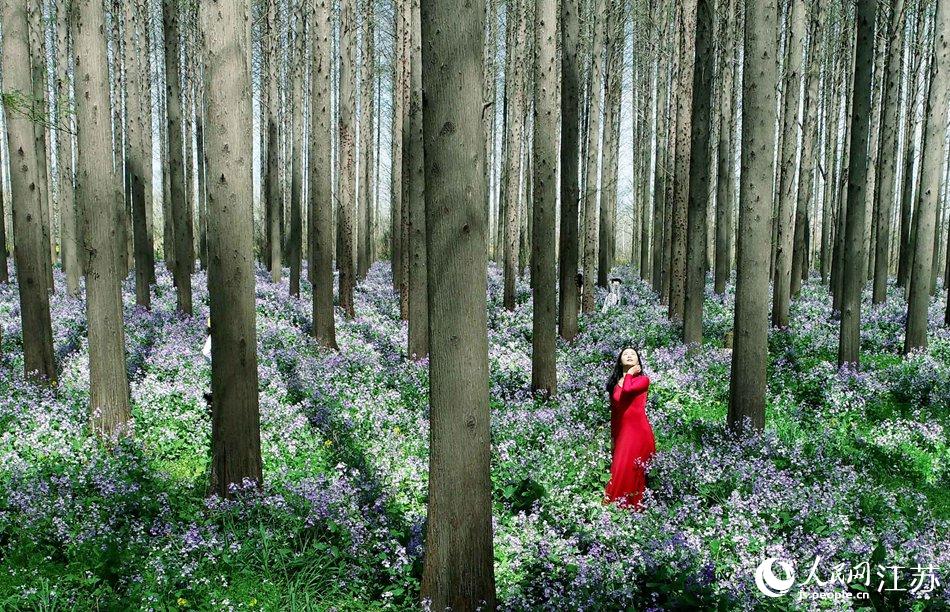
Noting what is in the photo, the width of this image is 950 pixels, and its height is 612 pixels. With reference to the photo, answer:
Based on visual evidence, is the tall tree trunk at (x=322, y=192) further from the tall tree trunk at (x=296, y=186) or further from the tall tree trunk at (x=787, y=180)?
the tall tree trunk at (x=787, y=180)

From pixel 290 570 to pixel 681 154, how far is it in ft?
43.2

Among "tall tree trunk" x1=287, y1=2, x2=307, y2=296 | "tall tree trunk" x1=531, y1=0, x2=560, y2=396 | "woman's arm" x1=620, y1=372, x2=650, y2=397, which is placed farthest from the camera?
"tall tree trunk" x1=287, y1=2, x2=307, y2=296

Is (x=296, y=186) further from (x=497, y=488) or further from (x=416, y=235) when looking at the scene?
(x=497, y=488)

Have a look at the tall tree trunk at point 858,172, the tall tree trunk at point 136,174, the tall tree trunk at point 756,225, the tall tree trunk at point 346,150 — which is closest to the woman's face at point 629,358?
the tall tree trunk at point 756,225

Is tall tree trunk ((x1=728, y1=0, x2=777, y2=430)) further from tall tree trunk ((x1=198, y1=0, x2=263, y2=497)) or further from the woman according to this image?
tall tree trunk ((x1=198, y1=0, x2=263, y2=497))

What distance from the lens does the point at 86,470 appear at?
20.1 ft

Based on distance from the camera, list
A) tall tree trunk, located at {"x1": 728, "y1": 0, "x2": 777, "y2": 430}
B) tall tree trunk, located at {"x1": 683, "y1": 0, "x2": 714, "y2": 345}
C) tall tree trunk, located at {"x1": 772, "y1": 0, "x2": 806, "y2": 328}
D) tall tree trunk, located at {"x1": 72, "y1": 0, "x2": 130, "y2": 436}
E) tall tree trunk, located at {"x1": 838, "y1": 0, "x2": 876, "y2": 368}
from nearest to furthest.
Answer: tall tree trunk, located at {"x1": 72, "y1": 0, "x2": 130, "y2": 436} < tall tree trunk, located at {"x1": 728, "y1": 0, "x2": 777, "y2": 430} < tall tree trunk, located at {"x1": 838, "y1": 0, "x2": 876, "y2": 368} < tall tree trunk, located at {"x1": 683, "y1": 0, "x2": 714, "y2": 345} < tall tree trunk, located at {"x1": 772, "y1": 0, "x2": 806, "y2": 328}

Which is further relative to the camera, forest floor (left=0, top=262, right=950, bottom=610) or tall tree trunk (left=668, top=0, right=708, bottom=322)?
tall tree trunk (left=668, top=0, right=708, bottom=322)

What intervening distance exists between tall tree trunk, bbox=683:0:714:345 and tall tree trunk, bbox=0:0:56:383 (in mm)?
10732

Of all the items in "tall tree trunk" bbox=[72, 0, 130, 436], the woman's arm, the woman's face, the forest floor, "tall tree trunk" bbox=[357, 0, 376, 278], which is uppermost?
"tall tree trunk" bbox=[357, 0, 376, 278]

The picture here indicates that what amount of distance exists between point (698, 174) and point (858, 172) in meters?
Answer: 2.70

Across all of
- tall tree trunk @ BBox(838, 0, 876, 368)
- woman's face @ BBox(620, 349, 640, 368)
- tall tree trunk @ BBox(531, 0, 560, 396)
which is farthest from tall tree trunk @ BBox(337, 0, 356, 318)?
tall tree trunk @ BBox(838, 0, 876, 368)

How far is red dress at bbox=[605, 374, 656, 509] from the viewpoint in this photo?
268 inches

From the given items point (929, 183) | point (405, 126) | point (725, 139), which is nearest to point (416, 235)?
point (405, 126)
